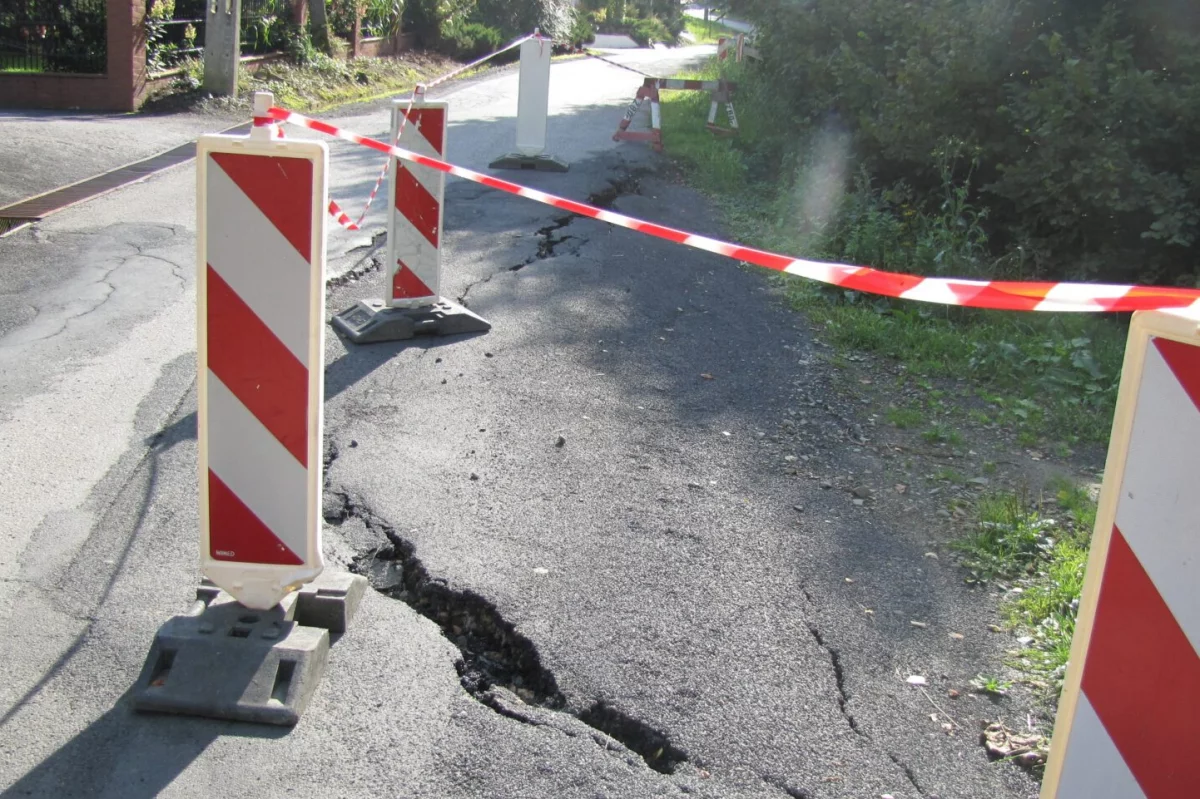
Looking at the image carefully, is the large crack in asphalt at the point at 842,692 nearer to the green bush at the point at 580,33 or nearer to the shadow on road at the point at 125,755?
the shadow on road at the point at 125,755

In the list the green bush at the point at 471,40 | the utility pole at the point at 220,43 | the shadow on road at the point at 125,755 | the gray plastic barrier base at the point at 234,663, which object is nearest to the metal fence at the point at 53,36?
the utility pole at the point at 220,43

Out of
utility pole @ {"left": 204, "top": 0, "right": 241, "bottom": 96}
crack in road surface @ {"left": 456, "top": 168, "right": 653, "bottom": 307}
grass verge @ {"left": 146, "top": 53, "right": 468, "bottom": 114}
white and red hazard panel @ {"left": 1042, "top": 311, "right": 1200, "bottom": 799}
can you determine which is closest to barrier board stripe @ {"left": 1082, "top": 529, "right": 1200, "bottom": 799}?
white and red hazard panel @ {"left": 1042, "top": 311, "right": 1200, "bottom": 799}

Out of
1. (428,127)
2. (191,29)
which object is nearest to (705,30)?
(191,29)

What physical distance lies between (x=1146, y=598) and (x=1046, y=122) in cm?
699

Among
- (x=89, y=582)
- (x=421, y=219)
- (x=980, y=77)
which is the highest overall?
(x=980, y=77)

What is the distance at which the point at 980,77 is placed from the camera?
8.94 meters

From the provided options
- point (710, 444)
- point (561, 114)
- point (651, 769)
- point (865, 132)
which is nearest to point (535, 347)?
point (710, 444)

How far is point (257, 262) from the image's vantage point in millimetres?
3262

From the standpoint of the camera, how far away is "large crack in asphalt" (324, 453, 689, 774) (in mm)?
3213

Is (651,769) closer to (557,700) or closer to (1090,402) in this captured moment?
(557,700)

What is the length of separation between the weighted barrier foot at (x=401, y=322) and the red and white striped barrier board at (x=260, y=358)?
3.32 meters

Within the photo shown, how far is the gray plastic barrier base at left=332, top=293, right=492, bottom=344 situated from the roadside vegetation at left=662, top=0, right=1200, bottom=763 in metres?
2.37

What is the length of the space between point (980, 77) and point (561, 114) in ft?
37.0

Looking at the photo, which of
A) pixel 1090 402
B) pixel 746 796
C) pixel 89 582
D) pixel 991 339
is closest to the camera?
pixel 746 796
